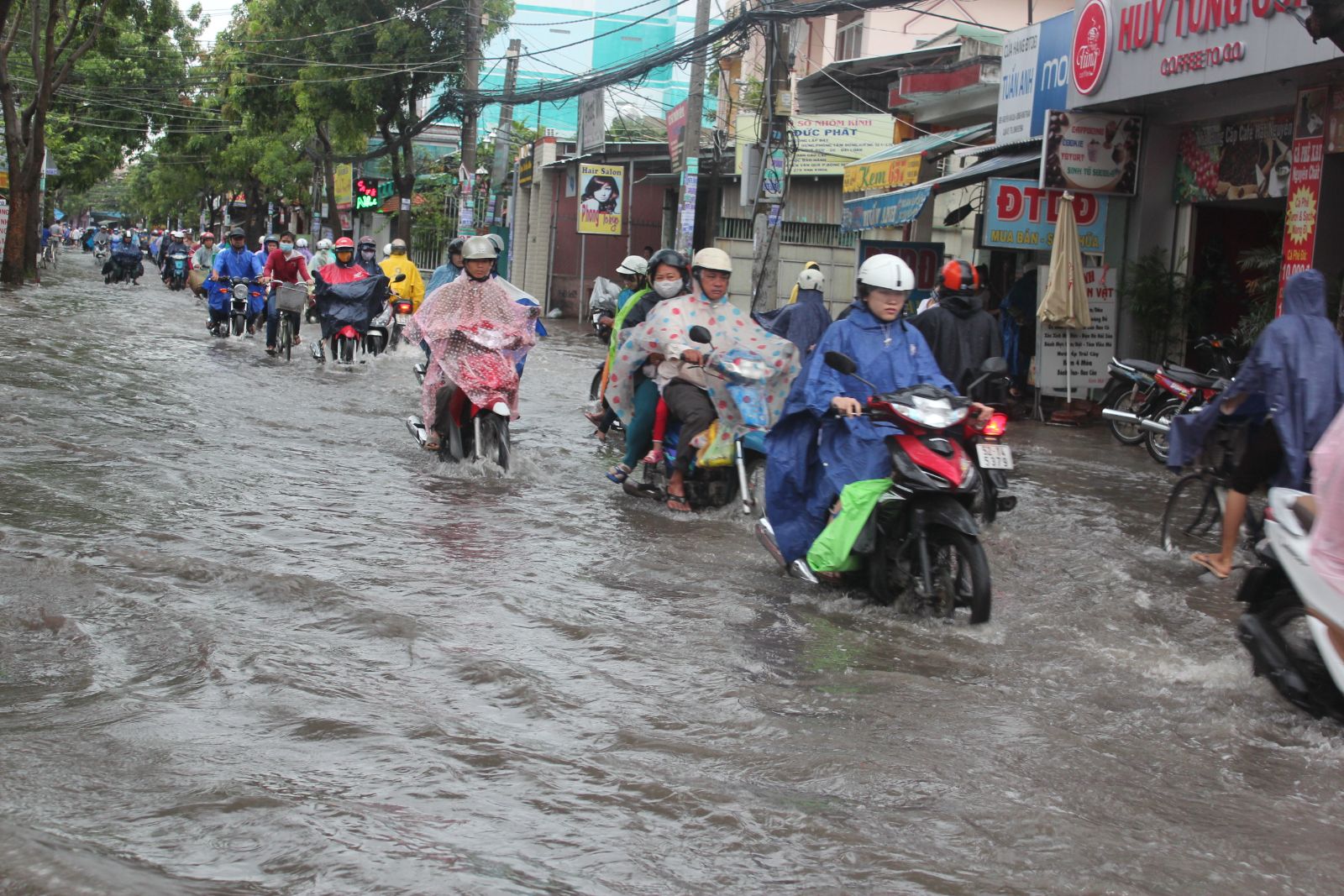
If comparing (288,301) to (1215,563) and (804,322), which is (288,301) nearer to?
(804,322)

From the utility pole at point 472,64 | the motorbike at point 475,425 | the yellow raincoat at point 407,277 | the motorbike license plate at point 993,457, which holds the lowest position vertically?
the motorbike at point 475,425

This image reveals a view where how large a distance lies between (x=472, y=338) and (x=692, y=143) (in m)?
A: 11.8

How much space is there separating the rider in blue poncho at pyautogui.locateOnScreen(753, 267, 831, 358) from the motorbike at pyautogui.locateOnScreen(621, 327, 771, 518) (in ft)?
6.19

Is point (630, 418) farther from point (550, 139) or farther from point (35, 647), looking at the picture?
point (550, 139)

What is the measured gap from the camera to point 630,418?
9.46m

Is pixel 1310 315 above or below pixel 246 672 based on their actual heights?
above

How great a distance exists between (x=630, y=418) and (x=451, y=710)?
489 cm

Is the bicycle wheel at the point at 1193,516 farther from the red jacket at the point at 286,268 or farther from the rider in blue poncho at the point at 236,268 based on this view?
the rider in blue poncho at the point at 236,268

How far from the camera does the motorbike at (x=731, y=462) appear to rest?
27.4 ft

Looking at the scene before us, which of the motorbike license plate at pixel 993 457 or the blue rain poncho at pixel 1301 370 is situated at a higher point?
the blue rain poncho at pixel 1301 370

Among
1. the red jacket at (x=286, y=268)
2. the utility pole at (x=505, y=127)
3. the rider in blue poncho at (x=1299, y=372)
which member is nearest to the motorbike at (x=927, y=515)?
the rider in blue poncho at (x=1299, y=372)

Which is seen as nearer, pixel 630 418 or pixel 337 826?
pixel 337 826

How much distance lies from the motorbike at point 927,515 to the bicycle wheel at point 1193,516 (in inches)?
91.0

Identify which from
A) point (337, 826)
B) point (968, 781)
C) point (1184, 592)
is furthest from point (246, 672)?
point (1184, 592)
